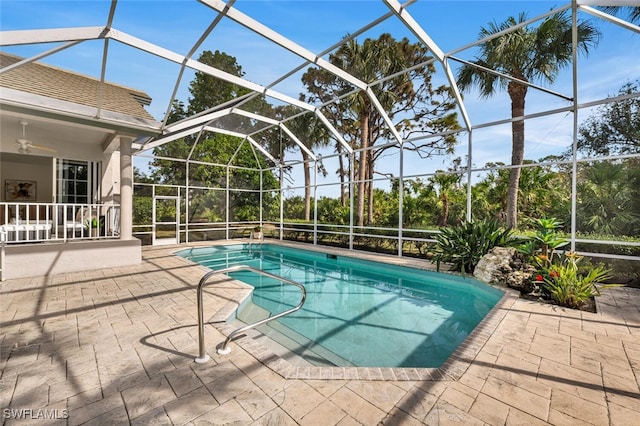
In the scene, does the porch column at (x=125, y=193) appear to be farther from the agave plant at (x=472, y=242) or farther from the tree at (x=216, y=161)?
the agave plant at (x=472, y=242)

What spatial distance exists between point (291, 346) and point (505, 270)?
477cm

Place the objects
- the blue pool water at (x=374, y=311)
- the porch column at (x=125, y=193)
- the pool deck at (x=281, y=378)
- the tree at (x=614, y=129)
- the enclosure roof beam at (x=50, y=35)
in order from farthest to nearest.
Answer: the tree at (x=614, y=129) < the porch column at (x=125, y=193) < the enclosure roof beam at (x=50, y=35) < the blue pool water at (x=374, y=311) < the pool deck at (x=281, y=378)

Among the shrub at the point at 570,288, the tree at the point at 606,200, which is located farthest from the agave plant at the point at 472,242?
the shrub at the point at 570,288

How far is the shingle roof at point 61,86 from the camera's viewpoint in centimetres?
563

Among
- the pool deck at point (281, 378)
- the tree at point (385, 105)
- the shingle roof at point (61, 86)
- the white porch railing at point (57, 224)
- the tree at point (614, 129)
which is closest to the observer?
the pool deck at point (281, 378)

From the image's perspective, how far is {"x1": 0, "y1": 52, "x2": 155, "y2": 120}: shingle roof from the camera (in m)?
5.63

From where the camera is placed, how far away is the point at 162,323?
3.64 meters

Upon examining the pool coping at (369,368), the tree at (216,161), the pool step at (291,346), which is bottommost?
the pool step at (291,346)

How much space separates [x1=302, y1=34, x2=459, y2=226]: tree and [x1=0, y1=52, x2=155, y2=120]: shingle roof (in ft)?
22.4

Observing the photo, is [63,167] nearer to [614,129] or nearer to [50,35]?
[50,35]

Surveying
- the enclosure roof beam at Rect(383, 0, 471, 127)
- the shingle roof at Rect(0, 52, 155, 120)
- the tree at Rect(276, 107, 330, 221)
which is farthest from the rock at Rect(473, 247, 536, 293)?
the shingle roof at Rect(0, 52, 155, 120)

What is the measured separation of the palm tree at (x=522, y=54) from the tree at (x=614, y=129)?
7.02 ft

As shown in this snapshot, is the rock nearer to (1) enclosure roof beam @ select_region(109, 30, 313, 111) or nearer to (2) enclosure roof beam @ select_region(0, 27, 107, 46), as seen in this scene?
(1) enclosure roof beam @ select_region(109, 30, 313, 111)

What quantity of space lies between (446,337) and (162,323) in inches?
157
